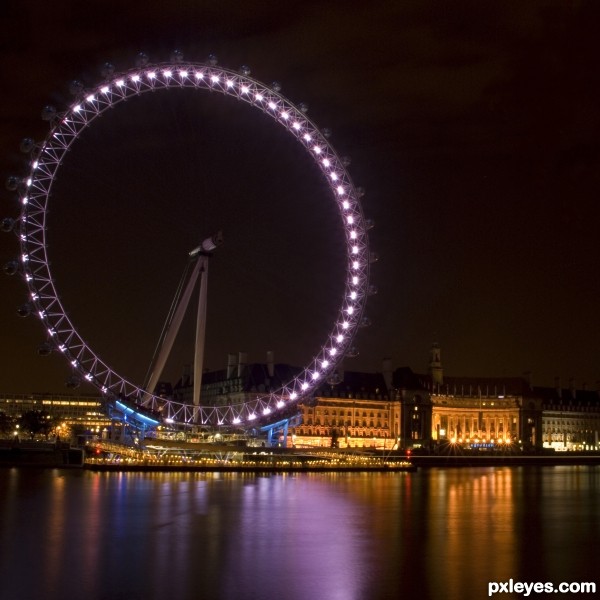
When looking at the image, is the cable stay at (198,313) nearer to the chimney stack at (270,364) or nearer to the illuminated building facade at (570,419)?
the chimney stack at (270,364)

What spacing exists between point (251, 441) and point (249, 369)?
31481 mm

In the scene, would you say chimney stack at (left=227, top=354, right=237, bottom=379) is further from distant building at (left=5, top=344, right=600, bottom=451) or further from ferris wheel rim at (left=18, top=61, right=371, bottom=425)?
ferris wheel rim at (left=18, top=61, right=371, bottom=425)

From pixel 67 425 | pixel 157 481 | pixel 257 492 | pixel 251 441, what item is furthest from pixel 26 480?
pixel 67 425

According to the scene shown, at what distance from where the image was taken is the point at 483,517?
30.8m

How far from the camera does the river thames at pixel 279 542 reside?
18.4 metres

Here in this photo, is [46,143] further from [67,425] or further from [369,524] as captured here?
[67,425]

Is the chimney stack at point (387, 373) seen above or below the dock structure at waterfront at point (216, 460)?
above

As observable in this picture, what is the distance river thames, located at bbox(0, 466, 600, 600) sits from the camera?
18359 millimetres

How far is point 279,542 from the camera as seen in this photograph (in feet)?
78.5

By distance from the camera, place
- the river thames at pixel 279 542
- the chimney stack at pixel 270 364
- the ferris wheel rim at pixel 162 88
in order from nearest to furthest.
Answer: the river thames at pixel 279 542 → the ferris wheel rim at pixel 162 88 → the chimney stack at pixel 270 364

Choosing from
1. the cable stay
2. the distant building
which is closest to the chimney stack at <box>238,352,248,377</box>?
the distant building

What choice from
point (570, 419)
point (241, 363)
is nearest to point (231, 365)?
point (241, 363)

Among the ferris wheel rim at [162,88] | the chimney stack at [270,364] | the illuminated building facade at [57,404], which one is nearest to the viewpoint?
the ferris wheel rim at [162,88]

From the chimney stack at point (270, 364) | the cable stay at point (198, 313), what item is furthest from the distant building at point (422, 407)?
the cable stay at point (198, 313)
